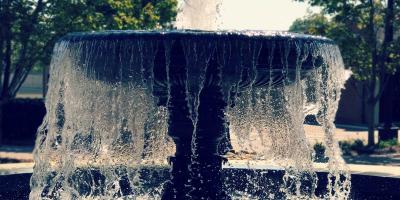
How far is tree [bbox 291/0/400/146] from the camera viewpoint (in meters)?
20.6

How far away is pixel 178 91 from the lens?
7914 millimetres

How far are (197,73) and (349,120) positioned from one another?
31459 millimetres

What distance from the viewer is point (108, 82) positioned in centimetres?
787

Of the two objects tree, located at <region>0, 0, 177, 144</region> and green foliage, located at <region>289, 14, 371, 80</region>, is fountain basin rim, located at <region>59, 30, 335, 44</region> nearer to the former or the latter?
tree, located at <region>0, 0, 177, 144</region>

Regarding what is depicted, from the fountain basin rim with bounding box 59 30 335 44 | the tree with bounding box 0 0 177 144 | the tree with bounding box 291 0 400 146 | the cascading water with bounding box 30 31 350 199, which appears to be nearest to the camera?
the fountain basin rim with bounding box 59 30 335 44

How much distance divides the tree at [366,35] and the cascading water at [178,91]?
10134mm

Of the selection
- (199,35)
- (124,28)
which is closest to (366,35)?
(124,28)

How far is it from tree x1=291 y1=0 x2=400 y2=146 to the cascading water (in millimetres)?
10134

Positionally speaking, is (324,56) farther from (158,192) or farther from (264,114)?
(158,192)

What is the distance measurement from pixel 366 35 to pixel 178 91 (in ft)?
46.7

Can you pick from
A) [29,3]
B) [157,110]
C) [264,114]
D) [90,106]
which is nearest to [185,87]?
[90,106]

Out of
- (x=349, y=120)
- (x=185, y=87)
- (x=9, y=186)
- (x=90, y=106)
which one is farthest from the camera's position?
(x=349, y=120)

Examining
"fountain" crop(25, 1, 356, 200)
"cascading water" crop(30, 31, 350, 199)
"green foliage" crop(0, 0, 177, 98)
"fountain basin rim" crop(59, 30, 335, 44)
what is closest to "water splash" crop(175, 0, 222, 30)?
"fountain" crop(25, 1, 356, 200)

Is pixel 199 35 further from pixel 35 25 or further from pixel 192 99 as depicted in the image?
pixel 35 25
